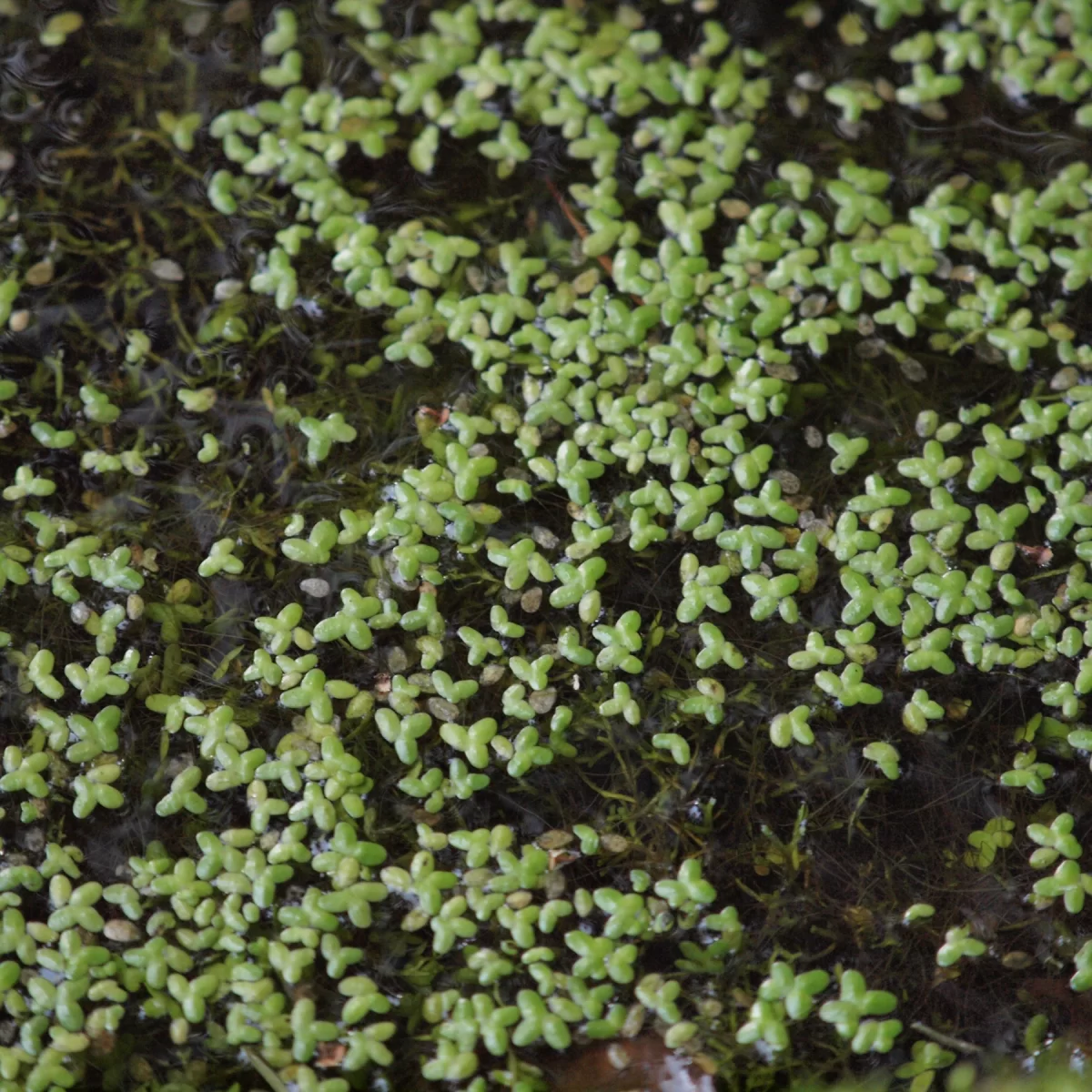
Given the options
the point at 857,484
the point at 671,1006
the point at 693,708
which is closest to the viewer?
the point at 671,1006

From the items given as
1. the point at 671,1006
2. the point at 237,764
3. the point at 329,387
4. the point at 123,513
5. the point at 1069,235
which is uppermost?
the point at 1069,235

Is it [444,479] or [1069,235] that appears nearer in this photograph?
[444,479]

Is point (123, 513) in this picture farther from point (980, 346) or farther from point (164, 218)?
point (980, 346)

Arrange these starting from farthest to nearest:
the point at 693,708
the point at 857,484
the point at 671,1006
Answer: the point at 857,484
the point at 693,708
the point at 671,1006

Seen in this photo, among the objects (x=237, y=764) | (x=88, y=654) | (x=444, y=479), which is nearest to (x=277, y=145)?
(x=444, y=479)

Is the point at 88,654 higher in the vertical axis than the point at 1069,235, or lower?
lower

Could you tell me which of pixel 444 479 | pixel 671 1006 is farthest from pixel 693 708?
pixel 444 479
